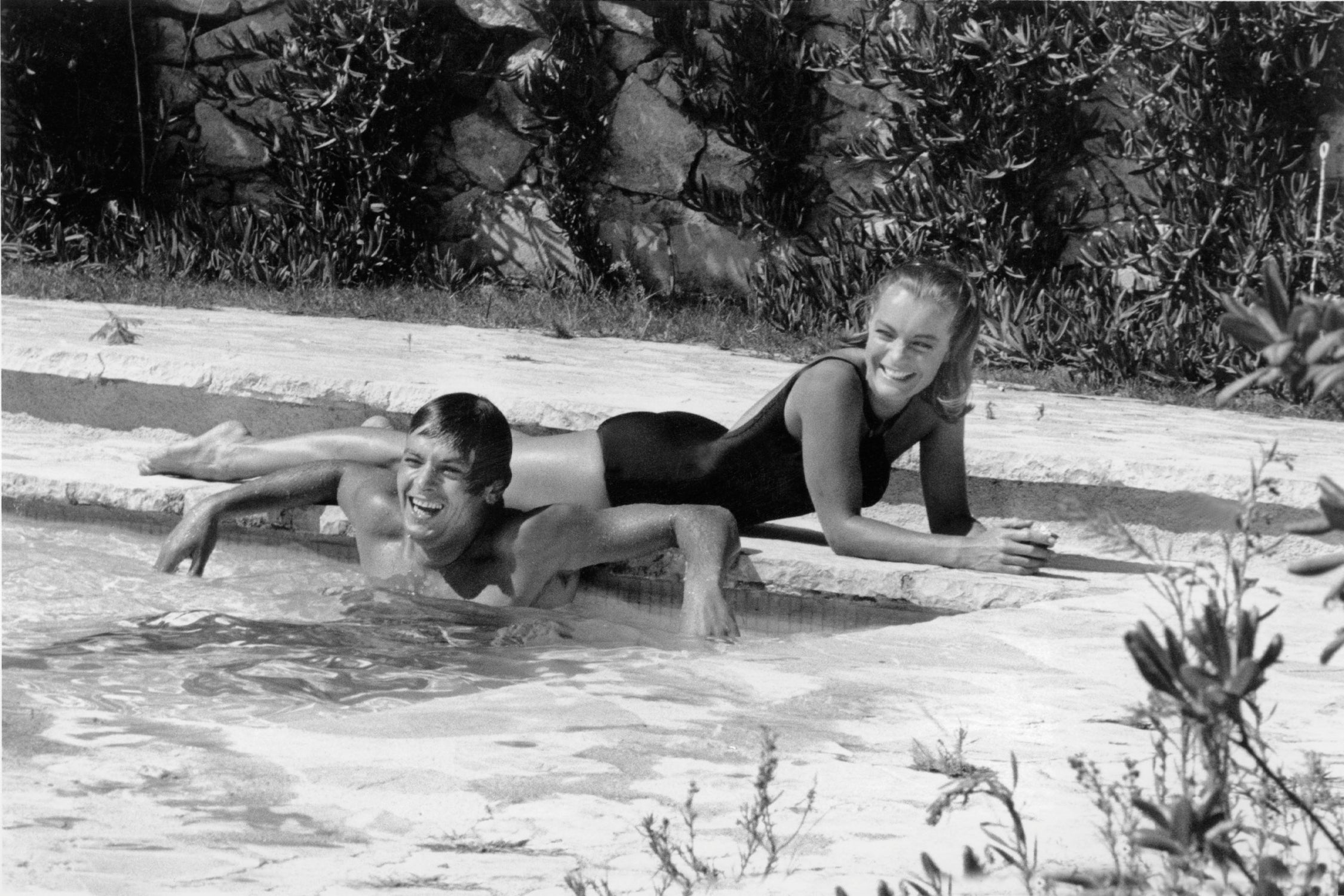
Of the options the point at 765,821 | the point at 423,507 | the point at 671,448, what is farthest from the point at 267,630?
the point at 765,821

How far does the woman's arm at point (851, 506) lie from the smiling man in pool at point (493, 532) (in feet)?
1.19

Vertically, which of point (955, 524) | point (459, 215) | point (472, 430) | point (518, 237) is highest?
point (459, 215)

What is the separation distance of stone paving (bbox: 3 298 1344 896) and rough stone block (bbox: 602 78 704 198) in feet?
17.6

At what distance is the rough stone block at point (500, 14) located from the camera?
35.6ft

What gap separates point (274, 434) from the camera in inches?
242

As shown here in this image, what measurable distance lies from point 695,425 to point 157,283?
6.00 meters

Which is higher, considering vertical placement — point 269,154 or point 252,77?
point 252,77

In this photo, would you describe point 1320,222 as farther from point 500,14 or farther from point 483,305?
point 500,14

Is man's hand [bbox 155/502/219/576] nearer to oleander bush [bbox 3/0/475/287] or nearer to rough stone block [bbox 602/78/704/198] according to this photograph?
oleander bush [bbox 3/0/475/287]

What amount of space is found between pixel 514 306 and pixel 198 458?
4370mm

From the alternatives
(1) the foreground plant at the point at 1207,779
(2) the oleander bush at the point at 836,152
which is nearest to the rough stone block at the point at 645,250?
(2) the oleander bush at the point at 836,152

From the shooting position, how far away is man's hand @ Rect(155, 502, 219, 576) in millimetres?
4945

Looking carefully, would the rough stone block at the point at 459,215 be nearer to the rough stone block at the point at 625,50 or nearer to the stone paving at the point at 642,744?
the rough stone block at the point at 625,50

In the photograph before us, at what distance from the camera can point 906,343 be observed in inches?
185
